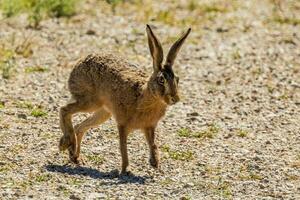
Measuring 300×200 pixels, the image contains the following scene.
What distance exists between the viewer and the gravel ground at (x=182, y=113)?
32.8 feet

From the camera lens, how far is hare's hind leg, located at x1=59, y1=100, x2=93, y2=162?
10.8 m

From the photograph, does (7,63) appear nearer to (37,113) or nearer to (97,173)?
(37,113)

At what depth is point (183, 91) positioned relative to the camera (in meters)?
14.5

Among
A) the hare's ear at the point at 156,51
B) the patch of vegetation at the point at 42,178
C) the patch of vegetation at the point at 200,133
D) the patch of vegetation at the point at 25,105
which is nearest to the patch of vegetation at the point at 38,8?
the patch of vegetation at the point at 25,105

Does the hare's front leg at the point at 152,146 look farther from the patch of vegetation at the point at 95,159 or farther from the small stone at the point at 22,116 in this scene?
the small stone at the point at 22,116

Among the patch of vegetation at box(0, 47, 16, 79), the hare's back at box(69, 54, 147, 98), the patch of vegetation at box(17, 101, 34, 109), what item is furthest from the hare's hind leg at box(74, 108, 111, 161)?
the patch of vegetation at box(0, 47, 16, 79)

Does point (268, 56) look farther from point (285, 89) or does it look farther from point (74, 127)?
point (74, 127)

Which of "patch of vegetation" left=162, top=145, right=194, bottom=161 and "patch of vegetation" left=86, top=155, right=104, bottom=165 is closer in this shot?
"patch of vegetation" left=86, top=155, right=104, bottom=165

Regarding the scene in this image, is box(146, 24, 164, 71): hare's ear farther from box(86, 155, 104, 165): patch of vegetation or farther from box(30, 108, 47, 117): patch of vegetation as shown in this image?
box(30, 108, 47, 117): patch of vegetation

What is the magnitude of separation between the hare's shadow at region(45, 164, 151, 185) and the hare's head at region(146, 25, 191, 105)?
0.89 metres

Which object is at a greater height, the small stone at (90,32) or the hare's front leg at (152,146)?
the hare's front leg at (152,146)

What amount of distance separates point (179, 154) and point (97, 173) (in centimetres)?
129

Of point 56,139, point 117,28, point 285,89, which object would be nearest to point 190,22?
point 117,28

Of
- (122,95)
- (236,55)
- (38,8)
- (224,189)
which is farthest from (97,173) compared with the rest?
(38,8)
